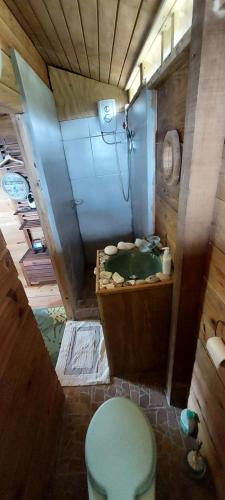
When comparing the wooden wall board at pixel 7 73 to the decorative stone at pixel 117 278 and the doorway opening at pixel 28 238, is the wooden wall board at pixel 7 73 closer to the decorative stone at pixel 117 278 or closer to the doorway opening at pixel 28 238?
the doorway opening at pixel 28 238

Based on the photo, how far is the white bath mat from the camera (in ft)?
5.28

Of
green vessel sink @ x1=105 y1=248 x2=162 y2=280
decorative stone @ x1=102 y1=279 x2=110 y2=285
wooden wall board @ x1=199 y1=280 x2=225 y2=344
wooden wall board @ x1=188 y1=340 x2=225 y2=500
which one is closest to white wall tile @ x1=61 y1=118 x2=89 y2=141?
green vessel sink @ x1=105 y1=248 x2=162 y2=280

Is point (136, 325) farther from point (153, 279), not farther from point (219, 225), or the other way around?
point (219, 225)

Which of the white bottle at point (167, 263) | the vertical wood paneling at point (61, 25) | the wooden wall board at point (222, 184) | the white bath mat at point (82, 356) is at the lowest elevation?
the white bath mat at point (82, 356)

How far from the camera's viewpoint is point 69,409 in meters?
1.43

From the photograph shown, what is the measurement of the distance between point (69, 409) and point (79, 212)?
209cm

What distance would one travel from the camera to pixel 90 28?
3.50 feet

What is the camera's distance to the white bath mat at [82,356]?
1.61 meters

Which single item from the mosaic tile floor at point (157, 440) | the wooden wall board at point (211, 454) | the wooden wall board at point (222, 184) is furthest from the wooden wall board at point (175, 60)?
the mosaic tile floor at point (157, 440)

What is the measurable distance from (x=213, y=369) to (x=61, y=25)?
1871mm

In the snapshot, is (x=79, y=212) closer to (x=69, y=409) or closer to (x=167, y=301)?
(x=167, y=301)

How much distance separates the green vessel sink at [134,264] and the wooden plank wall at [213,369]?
0.49 m

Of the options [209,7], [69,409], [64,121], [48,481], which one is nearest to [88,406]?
[69,409]

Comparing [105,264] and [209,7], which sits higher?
[209,7]
